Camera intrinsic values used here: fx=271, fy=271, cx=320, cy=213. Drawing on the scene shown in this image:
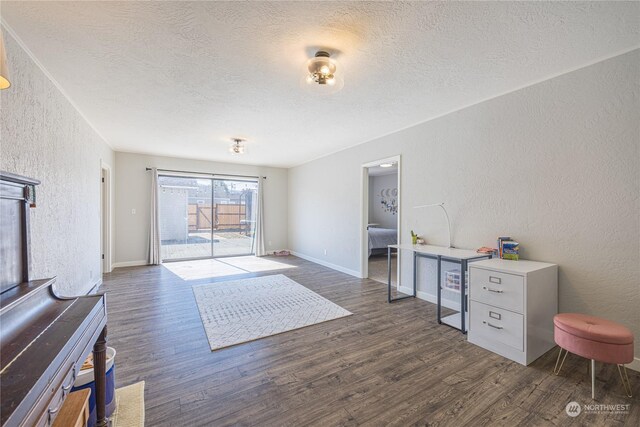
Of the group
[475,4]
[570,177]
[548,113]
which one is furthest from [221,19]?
[570,177]

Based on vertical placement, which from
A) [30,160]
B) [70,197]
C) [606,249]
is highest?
[30,160]

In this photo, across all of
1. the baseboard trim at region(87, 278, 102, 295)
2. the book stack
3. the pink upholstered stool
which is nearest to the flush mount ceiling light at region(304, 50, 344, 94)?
the book stack

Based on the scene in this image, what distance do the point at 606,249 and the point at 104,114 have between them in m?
5.57

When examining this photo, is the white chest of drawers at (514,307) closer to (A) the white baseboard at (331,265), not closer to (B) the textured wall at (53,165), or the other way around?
(A) the white baseboard at (331,265)

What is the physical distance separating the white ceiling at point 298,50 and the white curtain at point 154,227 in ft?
9.43

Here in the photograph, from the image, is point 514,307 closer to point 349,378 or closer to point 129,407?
point 349,378

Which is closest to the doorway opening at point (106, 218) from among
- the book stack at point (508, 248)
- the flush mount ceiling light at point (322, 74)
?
the flush mount ceiling light at point (322, 74)

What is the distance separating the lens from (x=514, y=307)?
229 centimetres

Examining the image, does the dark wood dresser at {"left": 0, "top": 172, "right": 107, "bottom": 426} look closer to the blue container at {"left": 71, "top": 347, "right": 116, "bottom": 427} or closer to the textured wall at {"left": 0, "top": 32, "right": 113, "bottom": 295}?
the blue container at {"left": 71, "top": 347, "right": 116, "bottom": 427}

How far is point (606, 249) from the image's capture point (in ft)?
7.36

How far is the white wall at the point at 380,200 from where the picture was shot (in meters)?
9.08

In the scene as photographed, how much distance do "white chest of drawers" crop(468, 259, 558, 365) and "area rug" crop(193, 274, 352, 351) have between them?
4.67 feet

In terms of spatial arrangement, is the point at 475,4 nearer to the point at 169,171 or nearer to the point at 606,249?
the point at 606,249

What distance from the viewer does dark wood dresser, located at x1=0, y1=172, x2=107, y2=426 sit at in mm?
792
